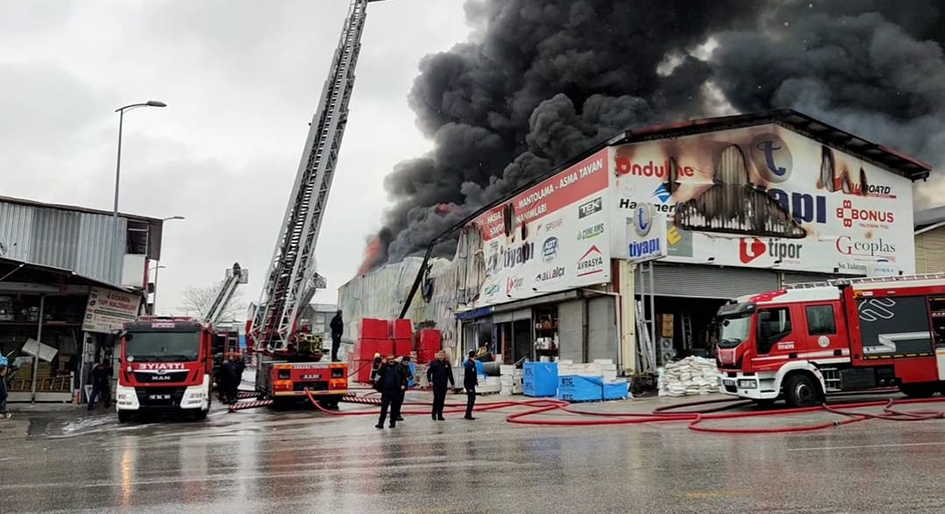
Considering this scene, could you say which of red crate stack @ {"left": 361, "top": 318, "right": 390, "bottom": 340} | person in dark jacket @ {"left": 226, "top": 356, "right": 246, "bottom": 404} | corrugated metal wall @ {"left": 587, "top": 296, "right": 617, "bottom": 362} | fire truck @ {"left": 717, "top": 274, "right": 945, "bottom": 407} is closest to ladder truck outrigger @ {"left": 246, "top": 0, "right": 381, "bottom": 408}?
person in dark jacket @ {"left": 226, "top": 356, "right": 246, "bottom": 404}

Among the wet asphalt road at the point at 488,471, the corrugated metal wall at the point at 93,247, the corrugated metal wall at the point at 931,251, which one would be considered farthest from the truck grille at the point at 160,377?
the corrugated metal wall at the point at 931,251

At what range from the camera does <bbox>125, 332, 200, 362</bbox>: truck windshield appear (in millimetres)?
17781

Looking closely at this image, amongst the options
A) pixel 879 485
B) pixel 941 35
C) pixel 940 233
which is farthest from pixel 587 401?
pixel 941 35

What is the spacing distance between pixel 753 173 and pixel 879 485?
61.8ft

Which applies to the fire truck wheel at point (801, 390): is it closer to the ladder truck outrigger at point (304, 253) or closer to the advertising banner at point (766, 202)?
the advertising banner at point (766, 202)

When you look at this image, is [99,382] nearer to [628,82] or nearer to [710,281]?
[710,281]

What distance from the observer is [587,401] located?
2022 cm

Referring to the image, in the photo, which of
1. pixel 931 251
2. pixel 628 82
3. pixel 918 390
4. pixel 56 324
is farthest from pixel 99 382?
pixel 628 82

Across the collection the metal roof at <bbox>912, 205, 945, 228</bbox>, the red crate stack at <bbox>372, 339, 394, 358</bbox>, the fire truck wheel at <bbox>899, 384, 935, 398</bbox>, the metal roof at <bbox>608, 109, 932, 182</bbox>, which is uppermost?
the metal roof at <bbox>608, 109, 932, 182</bbox>

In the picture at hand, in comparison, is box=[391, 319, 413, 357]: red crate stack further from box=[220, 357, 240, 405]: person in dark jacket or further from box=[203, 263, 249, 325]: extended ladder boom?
box=[220, 357, 240, 405]: person in dark jacket

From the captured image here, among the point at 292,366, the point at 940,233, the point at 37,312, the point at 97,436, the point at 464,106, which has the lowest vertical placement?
the point at 97,436

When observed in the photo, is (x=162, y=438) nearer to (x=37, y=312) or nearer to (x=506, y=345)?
(x=37, y=312)

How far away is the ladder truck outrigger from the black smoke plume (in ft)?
106

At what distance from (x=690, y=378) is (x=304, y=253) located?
35.5ft
